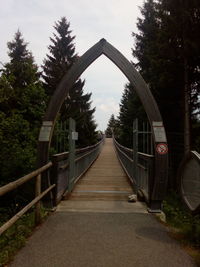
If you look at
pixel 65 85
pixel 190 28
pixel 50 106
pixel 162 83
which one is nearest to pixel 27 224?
pixel 50 106

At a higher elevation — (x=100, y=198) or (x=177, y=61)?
(x=177, y=61)

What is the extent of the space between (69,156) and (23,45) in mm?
21506

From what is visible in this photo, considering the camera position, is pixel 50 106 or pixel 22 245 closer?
pixel 22 245

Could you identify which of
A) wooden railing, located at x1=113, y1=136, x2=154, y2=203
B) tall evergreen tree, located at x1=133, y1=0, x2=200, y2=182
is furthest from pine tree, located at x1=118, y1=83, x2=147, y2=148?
wooden railing, located at x1=113, y1=136, x2=154, y2=203

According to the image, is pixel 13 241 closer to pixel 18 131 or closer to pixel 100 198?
pixel 100 198

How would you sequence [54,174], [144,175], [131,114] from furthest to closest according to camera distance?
1. [131,114]
2. [144,175]
3. [54,174]

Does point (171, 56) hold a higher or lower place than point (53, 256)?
higher

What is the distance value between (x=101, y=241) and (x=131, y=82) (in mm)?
3966

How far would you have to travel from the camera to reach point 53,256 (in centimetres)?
317

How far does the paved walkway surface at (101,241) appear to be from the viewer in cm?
305

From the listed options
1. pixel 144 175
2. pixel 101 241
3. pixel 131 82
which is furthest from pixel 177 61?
pixel 101 241

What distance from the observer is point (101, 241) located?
368 cm

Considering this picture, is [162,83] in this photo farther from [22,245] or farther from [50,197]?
[22,245]

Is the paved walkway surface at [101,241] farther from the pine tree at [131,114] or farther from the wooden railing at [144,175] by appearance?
the pine tree at [131,114]
